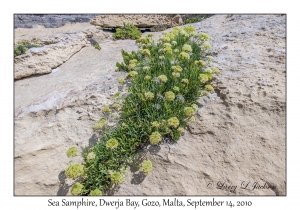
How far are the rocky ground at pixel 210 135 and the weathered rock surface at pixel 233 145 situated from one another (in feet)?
0.05

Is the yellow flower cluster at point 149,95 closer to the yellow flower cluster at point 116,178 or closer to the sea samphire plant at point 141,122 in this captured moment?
the sea samphire plant at point 141,122

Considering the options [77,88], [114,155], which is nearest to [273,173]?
[114,155]

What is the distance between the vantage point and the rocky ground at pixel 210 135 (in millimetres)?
3244

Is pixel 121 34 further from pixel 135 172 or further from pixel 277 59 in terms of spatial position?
pixel 135 172

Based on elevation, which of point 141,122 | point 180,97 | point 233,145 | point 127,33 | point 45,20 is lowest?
point 233,145

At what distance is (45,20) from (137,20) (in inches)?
369

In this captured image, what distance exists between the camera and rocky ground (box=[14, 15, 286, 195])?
324 centimetres

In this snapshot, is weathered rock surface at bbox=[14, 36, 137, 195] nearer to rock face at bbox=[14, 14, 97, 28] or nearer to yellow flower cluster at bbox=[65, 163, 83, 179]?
yellow flower cluster at bbox=[65, 163, 83, 179]

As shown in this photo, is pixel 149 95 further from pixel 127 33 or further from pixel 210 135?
pixel 127 33

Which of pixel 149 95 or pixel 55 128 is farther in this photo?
pixel 55 128

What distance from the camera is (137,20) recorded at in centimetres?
1122

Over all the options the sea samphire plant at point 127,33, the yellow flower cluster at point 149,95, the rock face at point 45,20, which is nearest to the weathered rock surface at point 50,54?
the sea samphire plant at point 127,33

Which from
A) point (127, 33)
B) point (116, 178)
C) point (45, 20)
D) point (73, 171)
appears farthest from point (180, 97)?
point (45, 20)

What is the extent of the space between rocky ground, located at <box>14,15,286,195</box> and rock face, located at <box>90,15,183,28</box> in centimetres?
622
